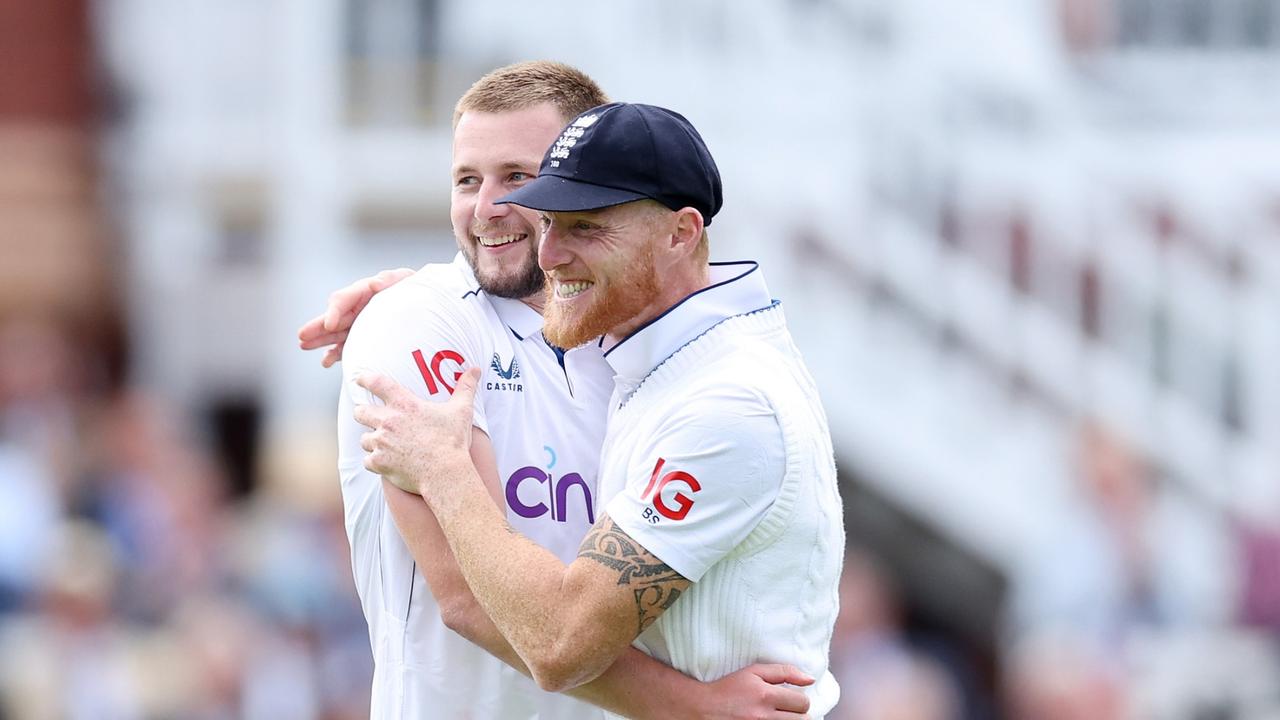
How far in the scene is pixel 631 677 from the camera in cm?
423

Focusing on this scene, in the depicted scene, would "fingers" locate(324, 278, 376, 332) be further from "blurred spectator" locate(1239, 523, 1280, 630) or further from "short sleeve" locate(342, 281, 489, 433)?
"blurred spectator" locate(1239, 523, 1280, 630)

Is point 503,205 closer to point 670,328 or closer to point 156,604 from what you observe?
point 670,328

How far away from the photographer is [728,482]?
13.4 ft

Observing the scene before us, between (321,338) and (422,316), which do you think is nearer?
(422,316)

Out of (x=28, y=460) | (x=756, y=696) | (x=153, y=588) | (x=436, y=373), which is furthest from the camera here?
(x=28, y=460)

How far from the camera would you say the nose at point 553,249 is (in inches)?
169

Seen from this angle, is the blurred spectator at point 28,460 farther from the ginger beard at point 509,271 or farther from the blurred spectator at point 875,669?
the ginger beard at point 509,271

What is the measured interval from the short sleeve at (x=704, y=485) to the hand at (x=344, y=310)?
0.94 metres

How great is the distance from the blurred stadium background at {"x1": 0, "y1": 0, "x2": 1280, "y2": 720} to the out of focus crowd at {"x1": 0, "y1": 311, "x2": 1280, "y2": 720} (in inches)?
0.7

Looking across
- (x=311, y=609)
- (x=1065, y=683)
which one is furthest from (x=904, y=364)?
(x=311, y=609)

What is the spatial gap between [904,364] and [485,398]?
6.98 meters

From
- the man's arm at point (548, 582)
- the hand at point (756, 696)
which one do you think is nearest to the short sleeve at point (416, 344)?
the man's arm at point (548, 582)

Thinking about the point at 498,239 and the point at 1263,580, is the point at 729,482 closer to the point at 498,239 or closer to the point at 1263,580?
the point at 498,239

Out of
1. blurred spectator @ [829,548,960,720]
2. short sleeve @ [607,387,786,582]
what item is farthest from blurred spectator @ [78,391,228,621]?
short sleeve @ [607,387,786,582]
